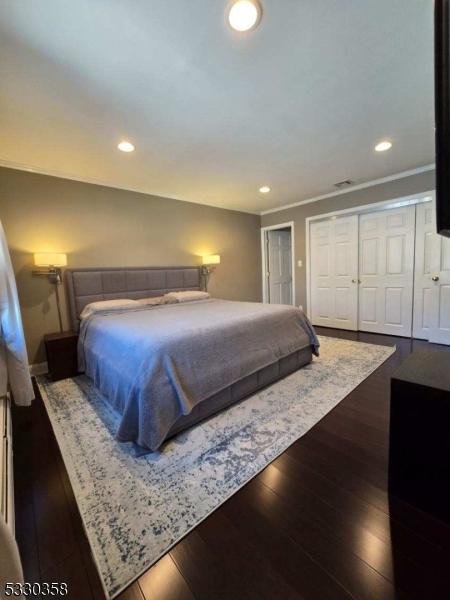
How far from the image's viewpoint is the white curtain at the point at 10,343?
169 cm

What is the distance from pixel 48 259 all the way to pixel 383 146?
13.1ft

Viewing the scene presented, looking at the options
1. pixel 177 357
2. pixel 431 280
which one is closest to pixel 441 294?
pixel 431 280

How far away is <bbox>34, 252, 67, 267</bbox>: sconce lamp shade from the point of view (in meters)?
2.75

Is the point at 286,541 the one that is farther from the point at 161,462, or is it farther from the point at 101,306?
the point at 101,306

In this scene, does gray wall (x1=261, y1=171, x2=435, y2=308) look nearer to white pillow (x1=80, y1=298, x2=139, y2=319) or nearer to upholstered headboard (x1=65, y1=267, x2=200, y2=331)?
upholstered headboard (x1=65, y1=267, x2=200, y2=331)

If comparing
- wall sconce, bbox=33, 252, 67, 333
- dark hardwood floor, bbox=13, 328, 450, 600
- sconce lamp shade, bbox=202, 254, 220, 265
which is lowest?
dark hardwood floor, bbox=13, 328, 450, 600

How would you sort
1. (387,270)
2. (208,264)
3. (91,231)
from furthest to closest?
(208,264), (387,270), (91,231)

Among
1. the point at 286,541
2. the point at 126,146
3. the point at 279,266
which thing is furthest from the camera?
the point at 279,266

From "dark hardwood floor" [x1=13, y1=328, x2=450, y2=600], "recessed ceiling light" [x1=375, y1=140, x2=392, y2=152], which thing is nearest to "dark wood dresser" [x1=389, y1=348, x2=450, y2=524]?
"dark hardwood floor" [x1=13, y1=328, x2=450, y2=600]

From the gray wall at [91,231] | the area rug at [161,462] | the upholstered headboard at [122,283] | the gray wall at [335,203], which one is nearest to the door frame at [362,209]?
the gray wall at [335,203]

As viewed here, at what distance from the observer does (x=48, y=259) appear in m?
2.79

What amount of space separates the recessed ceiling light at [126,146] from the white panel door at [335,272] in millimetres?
3519

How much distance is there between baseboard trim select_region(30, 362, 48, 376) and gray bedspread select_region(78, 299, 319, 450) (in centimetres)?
59

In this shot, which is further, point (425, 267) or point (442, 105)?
point (425, 267)
